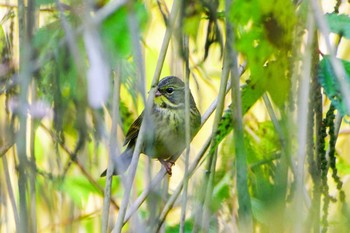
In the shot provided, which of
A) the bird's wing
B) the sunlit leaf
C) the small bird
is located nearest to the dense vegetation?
the sunlit leaf

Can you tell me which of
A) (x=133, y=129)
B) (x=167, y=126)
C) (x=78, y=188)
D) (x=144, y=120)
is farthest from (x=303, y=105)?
(x=167, y=126)

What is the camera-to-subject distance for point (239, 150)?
1.54 meters

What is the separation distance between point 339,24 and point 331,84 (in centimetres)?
19

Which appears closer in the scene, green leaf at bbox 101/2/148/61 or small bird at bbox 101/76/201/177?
green leaf at bbox 101/2/148/61

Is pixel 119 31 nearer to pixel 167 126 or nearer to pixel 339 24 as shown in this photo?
pixel 339 24

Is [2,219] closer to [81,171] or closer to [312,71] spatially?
[81,171]

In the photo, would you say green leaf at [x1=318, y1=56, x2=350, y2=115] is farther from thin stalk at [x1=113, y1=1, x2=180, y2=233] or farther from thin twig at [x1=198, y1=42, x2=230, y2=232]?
thin stalk at [x1=113, y1=1, x2=180, y2=233]

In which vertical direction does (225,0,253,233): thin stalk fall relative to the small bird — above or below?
below

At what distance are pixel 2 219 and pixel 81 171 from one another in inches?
13.1

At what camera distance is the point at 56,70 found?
1683 mm

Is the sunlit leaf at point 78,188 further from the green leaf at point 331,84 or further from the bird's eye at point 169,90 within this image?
the green leaf at point 331,84

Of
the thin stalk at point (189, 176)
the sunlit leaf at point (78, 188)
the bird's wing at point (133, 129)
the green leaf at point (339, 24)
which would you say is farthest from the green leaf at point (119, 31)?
the bird's wing at point (133, 129)

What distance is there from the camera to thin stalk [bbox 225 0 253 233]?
1.53 meters

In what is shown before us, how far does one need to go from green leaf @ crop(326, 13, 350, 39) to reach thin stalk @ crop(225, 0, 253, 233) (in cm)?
28
